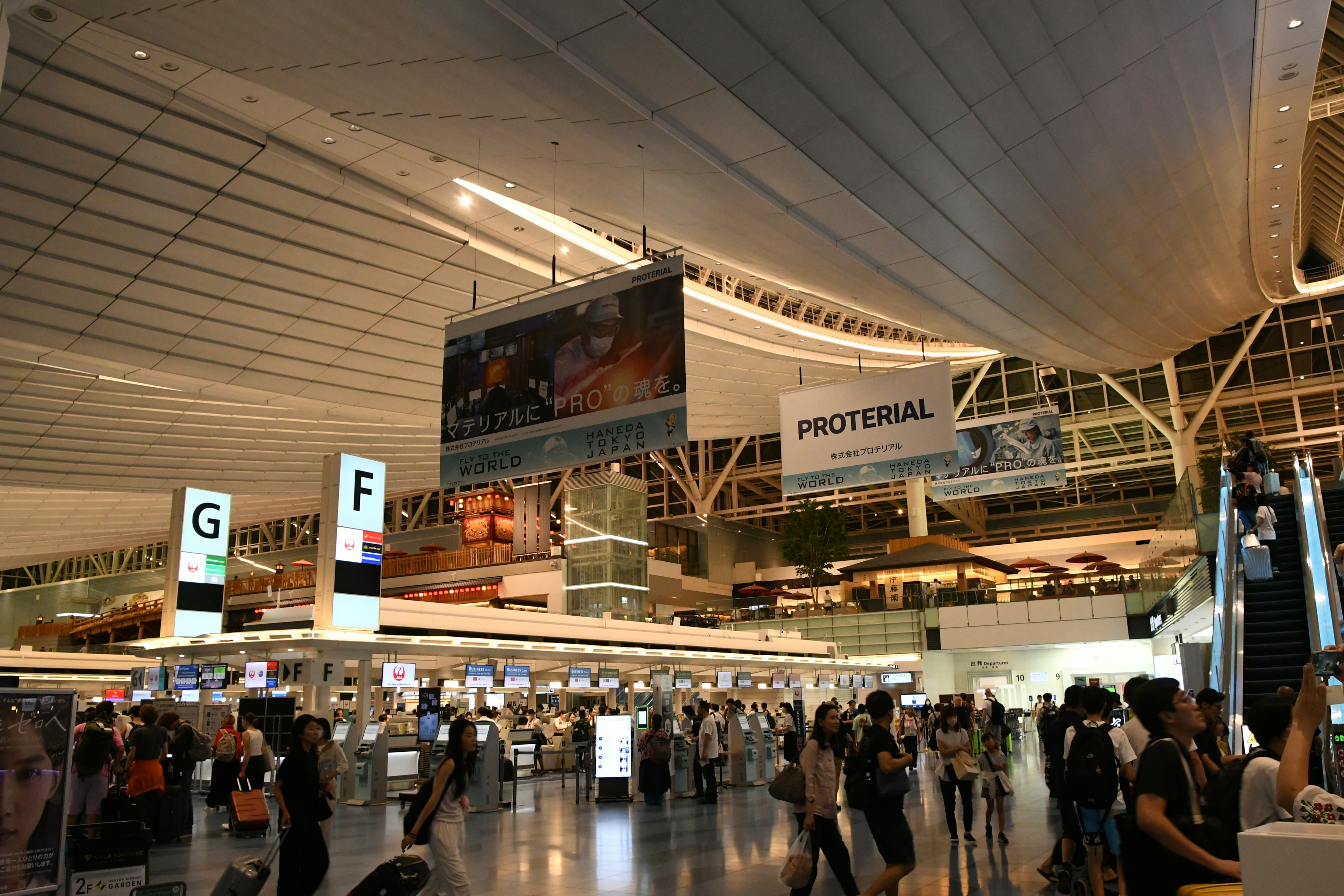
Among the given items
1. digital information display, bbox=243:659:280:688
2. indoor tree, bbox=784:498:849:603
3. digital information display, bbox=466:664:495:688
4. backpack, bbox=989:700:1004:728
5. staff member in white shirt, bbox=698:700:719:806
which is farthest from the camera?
indoor tree, bbox=784:498:849:603

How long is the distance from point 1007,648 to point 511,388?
27.5 metres

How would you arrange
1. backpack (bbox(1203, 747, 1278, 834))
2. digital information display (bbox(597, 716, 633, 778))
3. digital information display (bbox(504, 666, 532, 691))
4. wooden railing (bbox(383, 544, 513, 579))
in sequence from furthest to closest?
wooden railing (bbox(383, 544, 513, 579)), digital information display (bbox(504, 666, 532, 691)), digital information display (bbox(597, 716, 633, 778)), backpack (bbox(1203, 747, 1278, 834))

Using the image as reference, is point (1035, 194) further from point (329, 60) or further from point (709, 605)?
point (709, 605)

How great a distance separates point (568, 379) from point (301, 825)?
454 centimetres

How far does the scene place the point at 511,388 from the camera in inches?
376

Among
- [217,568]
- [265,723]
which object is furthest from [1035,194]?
[217,568]

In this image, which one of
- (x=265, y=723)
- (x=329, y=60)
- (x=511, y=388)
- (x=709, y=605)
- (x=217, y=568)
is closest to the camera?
(x=329, y=60)

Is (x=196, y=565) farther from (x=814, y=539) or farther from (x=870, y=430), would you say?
(x=814, y=539)

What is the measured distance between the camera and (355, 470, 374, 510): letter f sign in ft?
58.0

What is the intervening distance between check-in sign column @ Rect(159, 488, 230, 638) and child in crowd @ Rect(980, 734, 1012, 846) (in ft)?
50.3

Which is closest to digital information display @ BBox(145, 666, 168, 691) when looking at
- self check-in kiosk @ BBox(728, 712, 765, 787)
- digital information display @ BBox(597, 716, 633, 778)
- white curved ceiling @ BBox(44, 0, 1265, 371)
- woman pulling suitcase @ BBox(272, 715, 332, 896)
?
digital information display @ BBox(597, 716, 633, 778)

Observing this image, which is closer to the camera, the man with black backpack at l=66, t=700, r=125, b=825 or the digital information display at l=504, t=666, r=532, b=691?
the man with black backpack at l=66, t=700, r=125, b=825

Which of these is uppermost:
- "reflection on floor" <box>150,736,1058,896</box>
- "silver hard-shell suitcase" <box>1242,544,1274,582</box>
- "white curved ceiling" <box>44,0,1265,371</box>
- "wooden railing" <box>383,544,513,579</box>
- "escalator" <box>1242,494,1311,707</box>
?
"white curved ceiling" <box>44,0,1265,371</box>

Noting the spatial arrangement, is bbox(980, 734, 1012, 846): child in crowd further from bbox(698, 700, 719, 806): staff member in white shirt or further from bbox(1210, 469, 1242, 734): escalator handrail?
bbox(698, 700, 719, 806): staff member in white shirt
